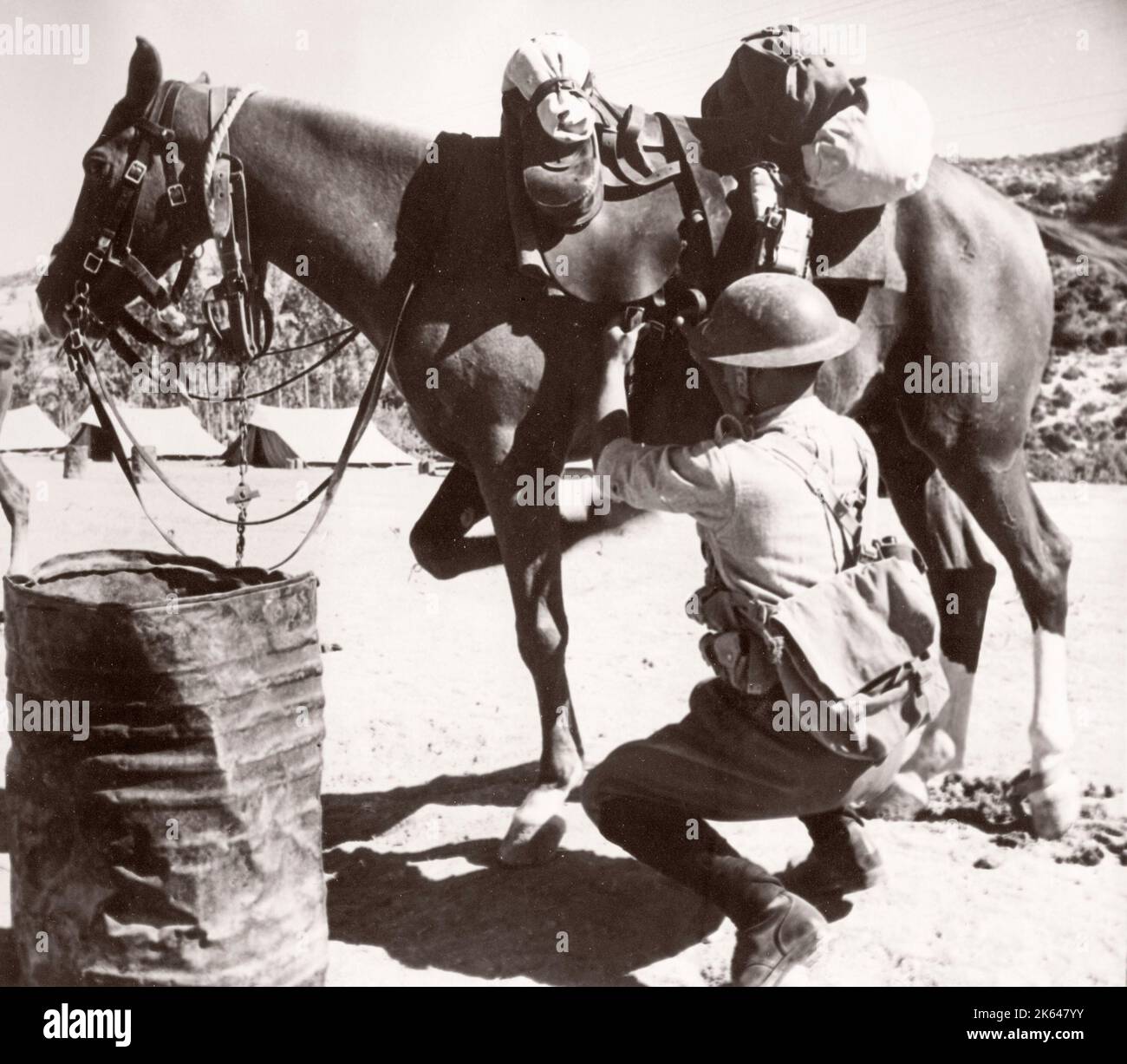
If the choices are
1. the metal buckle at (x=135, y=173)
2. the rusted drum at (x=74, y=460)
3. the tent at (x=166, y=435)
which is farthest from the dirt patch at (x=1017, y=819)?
the tent at (x=166, y=435)

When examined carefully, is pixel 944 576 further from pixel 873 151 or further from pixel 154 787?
pixel 154 787

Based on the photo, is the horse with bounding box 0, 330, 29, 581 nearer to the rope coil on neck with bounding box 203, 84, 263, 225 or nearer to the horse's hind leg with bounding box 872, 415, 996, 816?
the rope coil on neck with bounding box 203, 84, 263, 225

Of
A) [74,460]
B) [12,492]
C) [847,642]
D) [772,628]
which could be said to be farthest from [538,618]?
[74,460]

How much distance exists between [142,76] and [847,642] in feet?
9.68

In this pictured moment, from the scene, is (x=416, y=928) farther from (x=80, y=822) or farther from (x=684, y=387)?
(x=684, y=387)

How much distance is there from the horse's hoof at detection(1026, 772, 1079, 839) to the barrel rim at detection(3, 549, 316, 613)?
2.74 m

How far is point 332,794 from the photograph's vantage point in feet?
15.3

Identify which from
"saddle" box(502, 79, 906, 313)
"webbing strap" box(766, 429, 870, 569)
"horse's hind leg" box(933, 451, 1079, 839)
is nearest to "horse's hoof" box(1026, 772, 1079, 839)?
"horse's hind leg" box(933, 451, 1079, 839)

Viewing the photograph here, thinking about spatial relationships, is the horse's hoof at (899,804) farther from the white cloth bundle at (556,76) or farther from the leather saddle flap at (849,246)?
the white cloth bundle at (556,76)

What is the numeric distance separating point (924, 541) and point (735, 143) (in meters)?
1.93

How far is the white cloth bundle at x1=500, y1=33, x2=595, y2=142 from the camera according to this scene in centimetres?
359

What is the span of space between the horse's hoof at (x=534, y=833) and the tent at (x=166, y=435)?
2342cm

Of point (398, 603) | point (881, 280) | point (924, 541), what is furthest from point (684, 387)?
point (398, 603)

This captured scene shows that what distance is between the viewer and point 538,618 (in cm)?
395
